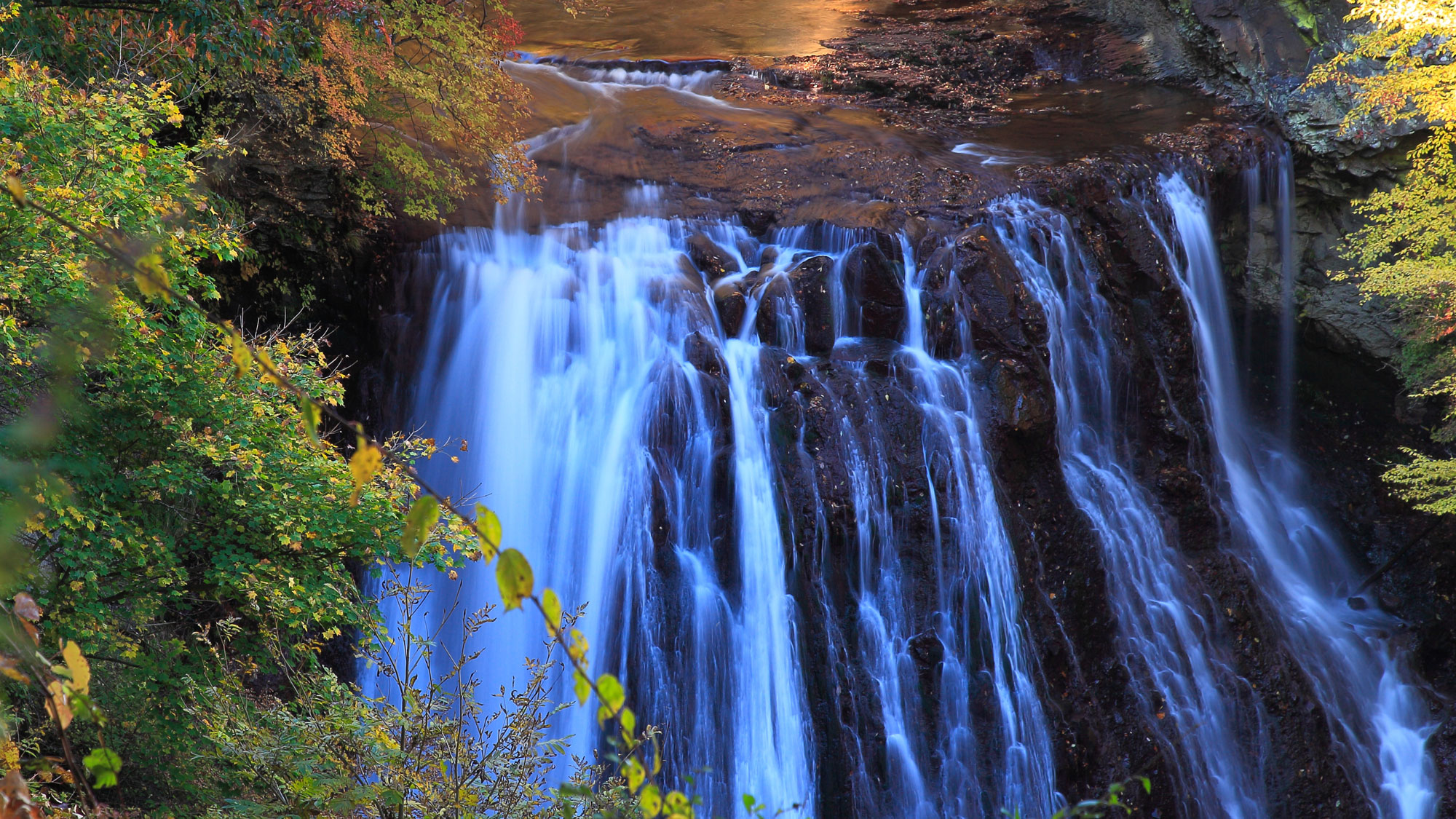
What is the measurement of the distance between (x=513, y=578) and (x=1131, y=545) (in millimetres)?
9886

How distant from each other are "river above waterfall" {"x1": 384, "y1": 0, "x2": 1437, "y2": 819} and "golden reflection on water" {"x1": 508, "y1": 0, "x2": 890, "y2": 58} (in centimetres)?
543

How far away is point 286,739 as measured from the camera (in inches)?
190

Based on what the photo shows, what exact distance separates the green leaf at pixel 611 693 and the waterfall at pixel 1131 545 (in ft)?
29.4

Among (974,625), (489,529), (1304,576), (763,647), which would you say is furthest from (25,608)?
(1304,576)

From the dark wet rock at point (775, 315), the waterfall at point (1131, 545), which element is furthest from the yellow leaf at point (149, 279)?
the waterfall at point (1131, 545)

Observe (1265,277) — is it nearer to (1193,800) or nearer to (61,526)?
(1193,800)

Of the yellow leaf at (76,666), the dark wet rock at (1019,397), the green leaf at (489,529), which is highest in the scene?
the dark wet rock at (1019,397)

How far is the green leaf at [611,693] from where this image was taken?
70.6 inches

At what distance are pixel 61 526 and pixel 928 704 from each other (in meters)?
6.97

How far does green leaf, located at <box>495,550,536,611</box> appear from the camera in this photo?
1.53 meters

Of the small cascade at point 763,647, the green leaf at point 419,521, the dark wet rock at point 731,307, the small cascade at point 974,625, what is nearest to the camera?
the green leaf at point 419,521

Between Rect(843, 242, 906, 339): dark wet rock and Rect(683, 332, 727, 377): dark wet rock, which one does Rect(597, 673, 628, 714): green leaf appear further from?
Rect(843, 242, 906, 339): dark wet rock

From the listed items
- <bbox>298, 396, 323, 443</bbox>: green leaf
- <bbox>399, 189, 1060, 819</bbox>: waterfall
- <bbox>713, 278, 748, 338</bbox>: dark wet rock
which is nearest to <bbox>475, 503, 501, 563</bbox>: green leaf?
<bbox>298, 396, 323, 443</bbox>: green leaf

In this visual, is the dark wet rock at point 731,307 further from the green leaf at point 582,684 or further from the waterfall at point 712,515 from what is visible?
the green leaf at point 582,684
